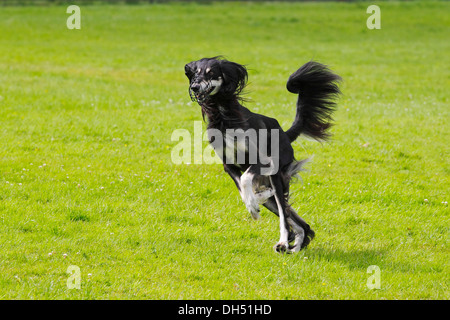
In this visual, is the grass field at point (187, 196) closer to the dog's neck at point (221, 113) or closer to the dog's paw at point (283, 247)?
the dog's paw at point (283, 247)

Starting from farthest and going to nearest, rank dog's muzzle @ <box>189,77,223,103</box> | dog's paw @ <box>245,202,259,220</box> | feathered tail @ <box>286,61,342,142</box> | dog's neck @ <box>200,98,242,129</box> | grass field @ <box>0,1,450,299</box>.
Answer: feathered tail @ <box>286,61,342,142</box> < dog's neck @ <box>200,98,242,129</box> < dog's muzzle @ <box>189,77,223,103</box> < dog's paw @ <box>245,202,259,220</box> < grass field @ <box>0,1,450,299</box>

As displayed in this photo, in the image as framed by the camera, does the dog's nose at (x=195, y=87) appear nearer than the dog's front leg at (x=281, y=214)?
Yes

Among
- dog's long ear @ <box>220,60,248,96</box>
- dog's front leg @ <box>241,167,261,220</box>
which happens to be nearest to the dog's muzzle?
dog's long ear @ <box>220,60,248,96</box>

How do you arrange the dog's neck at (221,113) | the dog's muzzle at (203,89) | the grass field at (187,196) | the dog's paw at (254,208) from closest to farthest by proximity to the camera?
the grass field at (187,196)
the dog's paw at (254,208)
the dog's muzzle at (203,89)
the dog's neck at (221,113)

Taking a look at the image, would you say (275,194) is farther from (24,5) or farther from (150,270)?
(24,5)

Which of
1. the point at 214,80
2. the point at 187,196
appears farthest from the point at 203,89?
the point at 187,196

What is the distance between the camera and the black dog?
683 centimetres

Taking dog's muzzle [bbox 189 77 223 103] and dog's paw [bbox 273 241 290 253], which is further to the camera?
dog's paw [bbox 273 241 290 253]

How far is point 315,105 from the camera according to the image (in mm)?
7848

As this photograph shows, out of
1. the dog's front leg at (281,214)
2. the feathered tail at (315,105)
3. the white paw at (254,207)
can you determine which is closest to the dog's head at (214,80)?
the feathered tail at (315,105)

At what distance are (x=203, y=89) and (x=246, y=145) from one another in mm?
775

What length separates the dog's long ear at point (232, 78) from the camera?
7.02 metres

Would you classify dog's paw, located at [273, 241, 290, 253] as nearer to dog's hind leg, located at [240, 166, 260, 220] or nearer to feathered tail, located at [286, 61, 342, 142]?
dog's hind leg, located at [240, 166, 260, 220]

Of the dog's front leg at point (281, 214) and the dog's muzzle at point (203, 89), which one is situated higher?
the dog's muzzle at point (203, 89)
